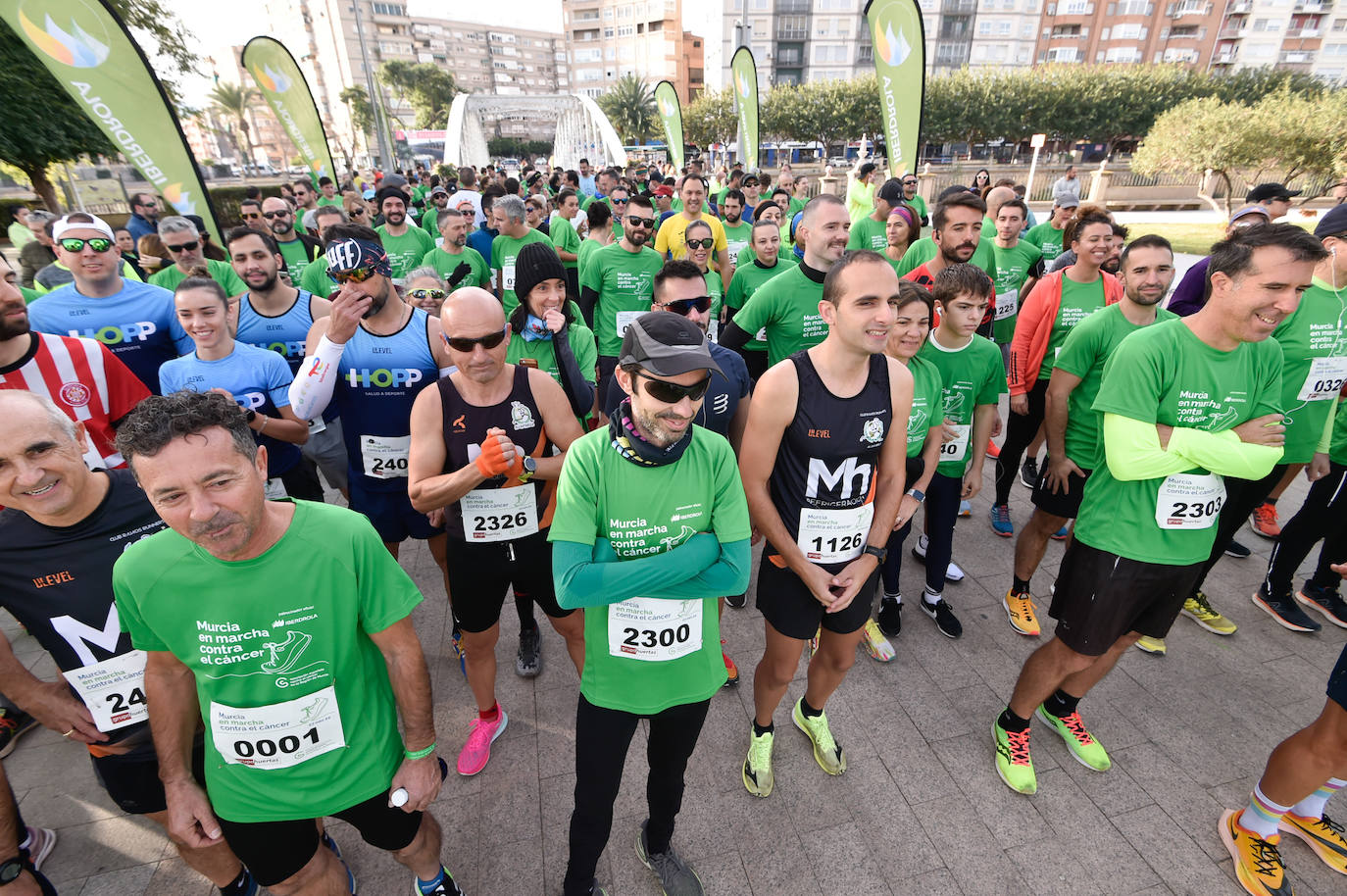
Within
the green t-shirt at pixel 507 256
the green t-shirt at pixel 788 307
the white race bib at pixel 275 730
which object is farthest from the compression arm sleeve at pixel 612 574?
the green t-shirt at pixel 507 256

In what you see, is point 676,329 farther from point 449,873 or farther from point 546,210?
point 546,210

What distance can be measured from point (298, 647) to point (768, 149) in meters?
59.0

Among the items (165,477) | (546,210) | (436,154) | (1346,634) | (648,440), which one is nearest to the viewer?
(165,477)

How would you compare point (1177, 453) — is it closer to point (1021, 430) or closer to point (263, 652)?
point (1021, 430)

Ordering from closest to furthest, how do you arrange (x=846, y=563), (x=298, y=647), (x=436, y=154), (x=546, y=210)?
(x=298, y=647), (x=846, y=563), (x=546, y=210), (x=436, y=154)

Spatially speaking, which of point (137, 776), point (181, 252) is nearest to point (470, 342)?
point (137, 776)

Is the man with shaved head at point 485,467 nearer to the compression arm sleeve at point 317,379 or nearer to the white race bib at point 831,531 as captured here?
the compression arm sleeve at point 317,379

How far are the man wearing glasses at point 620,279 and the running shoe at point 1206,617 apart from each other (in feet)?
15.6

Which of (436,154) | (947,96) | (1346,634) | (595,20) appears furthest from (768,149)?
(595,20)

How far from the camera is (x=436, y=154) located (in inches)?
2761

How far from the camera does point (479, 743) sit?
3189 millimetres

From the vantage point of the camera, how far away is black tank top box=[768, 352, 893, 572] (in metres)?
2.59

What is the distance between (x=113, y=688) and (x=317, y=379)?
1575mm

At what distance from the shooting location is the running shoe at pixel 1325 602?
4.06 metres
